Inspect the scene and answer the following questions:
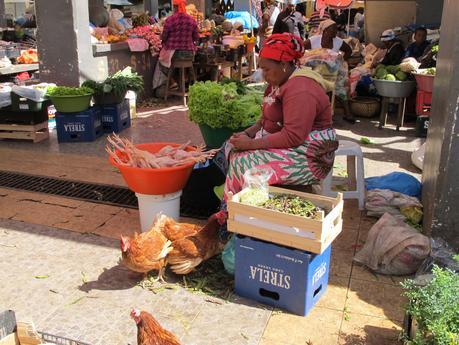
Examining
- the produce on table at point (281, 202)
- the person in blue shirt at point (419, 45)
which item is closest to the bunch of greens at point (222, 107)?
the produce on table at point (281, 202)

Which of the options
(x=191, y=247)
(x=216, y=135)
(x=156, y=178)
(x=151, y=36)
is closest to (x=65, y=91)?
(x=216, y=135)

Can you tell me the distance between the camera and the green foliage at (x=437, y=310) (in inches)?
98.3

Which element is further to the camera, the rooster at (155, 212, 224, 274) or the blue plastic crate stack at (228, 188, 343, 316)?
the rooster at (155, 212, 224, 274)

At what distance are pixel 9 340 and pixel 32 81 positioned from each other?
8.64 metres

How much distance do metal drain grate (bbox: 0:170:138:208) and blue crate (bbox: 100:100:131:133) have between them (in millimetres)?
2201

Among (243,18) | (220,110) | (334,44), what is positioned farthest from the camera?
(243,18)

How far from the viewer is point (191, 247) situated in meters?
3.69

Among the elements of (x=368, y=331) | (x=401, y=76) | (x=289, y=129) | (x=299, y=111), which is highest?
(x=299, y=111)

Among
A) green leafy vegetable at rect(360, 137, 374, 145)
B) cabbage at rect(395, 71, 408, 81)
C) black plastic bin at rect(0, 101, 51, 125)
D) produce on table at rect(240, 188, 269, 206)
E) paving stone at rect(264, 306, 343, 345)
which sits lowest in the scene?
paving stone at rect(264, 306, 343, 345)

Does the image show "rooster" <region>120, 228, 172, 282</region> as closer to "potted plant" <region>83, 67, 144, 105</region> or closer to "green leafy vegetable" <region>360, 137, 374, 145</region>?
"potted plant" <region>83, 67, 144, 105</region>

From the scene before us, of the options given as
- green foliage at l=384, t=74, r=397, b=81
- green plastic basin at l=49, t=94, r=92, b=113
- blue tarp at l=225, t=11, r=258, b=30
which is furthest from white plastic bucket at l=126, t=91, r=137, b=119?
blue tarp at l=225, t=11, r=258, b=30

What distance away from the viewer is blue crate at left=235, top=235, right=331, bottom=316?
10.9 feet

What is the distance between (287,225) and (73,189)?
3.35 m

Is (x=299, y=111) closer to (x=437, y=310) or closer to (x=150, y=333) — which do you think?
(x=437, y=310)
